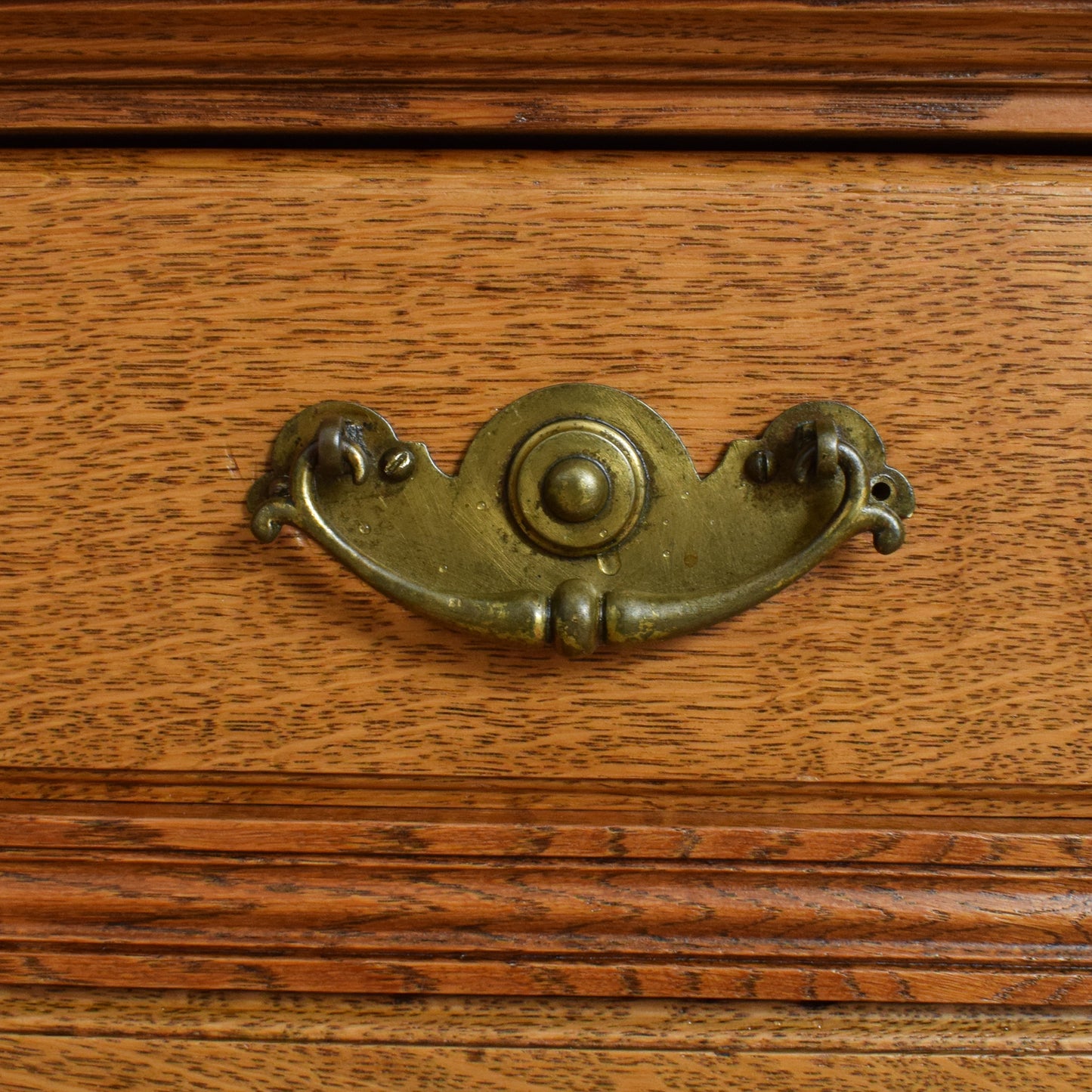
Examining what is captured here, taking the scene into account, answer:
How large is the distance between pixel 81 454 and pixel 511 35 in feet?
0.59

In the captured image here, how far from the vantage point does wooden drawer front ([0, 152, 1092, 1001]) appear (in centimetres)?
30

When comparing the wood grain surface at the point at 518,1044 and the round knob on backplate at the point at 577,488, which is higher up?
the round knob on backplate at the point at 577,488

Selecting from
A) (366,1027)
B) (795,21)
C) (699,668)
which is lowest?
(366,1027)

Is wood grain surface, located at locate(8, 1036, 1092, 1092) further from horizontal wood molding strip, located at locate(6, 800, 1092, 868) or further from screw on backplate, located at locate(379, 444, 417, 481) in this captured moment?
screw on backplate, located at locate(379, 444, 417, 481)

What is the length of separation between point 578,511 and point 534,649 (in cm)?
5

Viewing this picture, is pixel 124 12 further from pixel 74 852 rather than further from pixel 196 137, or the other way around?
pixel 74 852

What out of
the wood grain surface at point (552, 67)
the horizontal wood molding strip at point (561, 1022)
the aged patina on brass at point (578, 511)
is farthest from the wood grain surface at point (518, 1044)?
the wood grain surface at point (552, 67)

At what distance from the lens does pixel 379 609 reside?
323mm

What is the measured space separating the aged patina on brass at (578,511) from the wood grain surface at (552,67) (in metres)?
0.08

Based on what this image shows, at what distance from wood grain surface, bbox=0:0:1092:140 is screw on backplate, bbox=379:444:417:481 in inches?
3.7

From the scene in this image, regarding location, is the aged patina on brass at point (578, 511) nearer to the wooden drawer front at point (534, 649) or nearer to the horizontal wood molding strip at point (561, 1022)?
the wooden drawer front at point (534, 649)

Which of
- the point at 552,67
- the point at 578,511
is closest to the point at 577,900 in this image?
the point at 578,511

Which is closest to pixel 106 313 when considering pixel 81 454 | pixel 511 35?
pixel 81 454

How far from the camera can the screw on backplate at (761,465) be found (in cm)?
30
